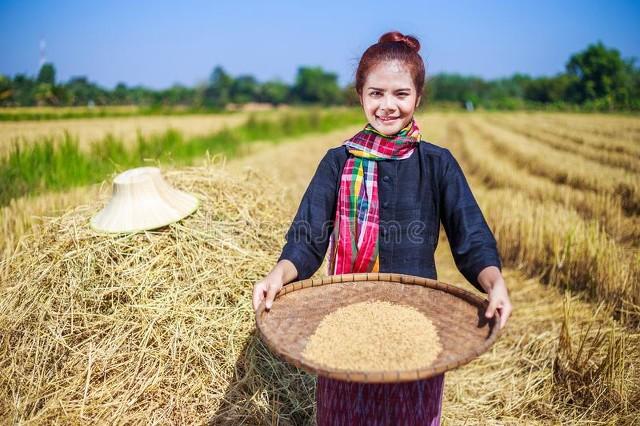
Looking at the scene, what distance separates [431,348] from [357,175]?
2.21 ft

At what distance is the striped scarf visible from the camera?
1.64 metres

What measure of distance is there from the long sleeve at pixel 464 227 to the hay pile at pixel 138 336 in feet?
4.63

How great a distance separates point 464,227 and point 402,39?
0.71 metres

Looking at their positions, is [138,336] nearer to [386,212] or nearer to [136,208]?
[136,208]

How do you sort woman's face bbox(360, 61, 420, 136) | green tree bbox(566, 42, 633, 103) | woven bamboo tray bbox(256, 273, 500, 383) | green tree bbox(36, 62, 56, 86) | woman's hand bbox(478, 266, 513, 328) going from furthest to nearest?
green tree bbox(566, 42, 633, 103) → green tree bbox(36, 62, 56, 86) → woman's face bbox(360, 61, 420, 136) → woman's hand bbox(478, 266, 513, 328) → woven bamboo tray bbox(256, 273, 500, 383)

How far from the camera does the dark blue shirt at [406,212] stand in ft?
5.26

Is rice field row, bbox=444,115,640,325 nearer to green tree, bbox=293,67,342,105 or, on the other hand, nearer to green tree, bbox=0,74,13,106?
green tree, bbox=0,74,13,106

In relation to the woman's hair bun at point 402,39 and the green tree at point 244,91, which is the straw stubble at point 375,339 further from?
the green tree at point 244,91

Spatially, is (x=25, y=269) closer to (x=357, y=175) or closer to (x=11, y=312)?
(x=11, y=312)

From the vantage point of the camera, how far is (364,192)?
167cm

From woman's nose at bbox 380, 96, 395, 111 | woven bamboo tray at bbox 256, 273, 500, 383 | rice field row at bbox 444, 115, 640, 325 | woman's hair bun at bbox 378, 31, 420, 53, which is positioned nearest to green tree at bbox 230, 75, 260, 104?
rice field row at bbox 444, 115, 640, 325

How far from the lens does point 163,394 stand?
7.71 feet

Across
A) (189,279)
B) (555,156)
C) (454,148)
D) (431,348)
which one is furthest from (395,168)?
(454,148)

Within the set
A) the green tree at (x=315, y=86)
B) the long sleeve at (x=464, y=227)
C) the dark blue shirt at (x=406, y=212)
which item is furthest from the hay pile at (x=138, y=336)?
the green tree at (x=315, y=86)
